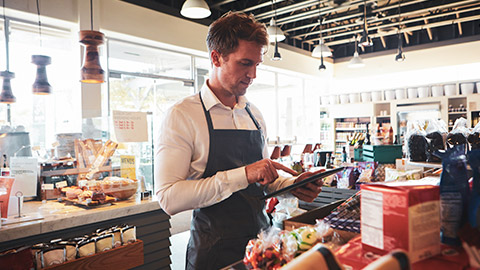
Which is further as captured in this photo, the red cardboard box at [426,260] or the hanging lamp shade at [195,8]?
the hanging lamp shade at [195,8]

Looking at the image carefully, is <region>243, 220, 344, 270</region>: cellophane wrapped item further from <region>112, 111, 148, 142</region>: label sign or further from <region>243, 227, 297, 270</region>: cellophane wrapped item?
<region>112, 111, 148, 142</region>: label sign

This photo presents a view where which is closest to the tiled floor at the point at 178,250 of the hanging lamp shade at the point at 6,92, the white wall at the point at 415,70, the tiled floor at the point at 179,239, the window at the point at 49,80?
the tiled floor at the point at 179,239

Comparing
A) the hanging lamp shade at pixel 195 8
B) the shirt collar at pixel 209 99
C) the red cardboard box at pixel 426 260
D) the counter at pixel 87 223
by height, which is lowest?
the counter at pixel 87 223

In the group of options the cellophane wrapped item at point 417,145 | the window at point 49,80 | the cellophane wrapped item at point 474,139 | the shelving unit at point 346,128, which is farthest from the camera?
the shelving unit at point 346,128

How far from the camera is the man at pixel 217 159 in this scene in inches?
58.6

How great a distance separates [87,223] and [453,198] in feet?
7.49

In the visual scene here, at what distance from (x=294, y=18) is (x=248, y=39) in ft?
22.1

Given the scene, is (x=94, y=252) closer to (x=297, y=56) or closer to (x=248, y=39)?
(x=248, y=39)

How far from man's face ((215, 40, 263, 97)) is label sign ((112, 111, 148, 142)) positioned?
1.66m

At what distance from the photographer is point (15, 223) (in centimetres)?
212

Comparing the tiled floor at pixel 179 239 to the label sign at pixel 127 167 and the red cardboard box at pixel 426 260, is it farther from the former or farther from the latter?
the red cardboard box at pixel 426 260

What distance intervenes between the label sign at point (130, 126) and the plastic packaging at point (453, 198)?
270cm

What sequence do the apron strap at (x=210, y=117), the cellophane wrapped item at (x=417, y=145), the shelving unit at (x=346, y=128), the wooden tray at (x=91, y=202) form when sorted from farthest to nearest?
1. the shelving unit at (x=346, y=128)
2. the wooden tray at (x=91, y=202)
3. the cellophane wrapped item at (x=417, y=145)
4. the apron strap at (x=210, y=117)

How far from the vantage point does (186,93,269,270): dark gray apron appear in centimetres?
160
